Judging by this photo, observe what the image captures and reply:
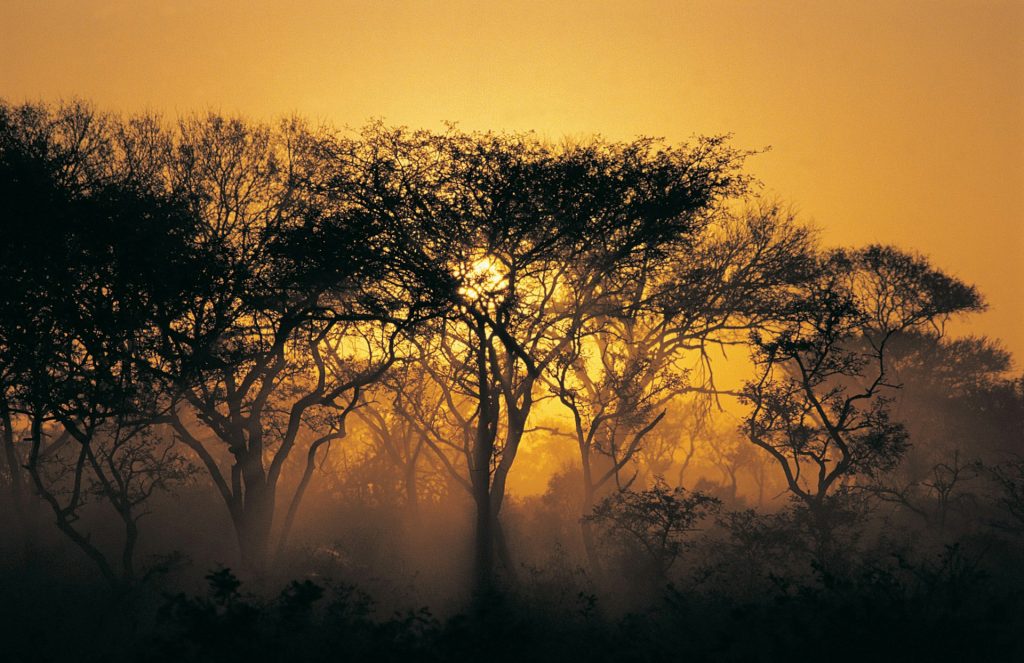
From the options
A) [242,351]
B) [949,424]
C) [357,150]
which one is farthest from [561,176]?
[949,424]

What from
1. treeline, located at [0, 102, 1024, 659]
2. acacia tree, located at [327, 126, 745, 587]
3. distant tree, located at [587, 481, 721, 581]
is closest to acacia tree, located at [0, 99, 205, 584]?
treeline, located at [0, 102, 1024, 659]

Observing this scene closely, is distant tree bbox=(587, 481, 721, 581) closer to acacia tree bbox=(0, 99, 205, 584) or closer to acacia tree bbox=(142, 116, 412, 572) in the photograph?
acacia tree bbox=(142, 116, 412, 572)

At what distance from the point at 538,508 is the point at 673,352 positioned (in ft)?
30.3

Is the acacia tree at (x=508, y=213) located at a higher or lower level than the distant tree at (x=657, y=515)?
higher

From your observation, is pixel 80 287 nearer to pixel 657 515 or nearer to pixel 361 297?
pixel 361 297

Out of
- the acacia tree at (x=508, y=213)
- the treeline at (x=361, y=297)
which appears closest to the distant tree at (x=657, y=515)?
the treeline at (x=361, y=297)

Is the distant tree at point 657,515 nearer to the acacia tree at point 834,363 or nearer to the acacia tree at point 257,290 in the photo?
the acacia tree at point 834,363

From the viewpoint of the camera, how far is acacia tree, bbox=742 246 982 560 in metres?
25.3

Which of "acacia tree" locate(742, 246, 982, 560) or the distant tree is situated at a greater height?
"acacia tree" locate(742, 246, 982, 560)

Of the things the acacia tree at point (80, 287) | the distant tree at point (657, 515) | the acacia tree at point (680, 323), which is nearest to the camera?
the acacia tree at point (80, 287)

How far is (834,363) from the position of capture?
84.2 feet

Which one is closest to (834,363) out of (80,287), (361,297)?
(361,297)

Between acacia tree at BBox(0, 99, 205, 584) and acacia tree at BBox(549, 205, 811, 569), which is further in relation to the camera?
acacia tree at BBox(549, 205, 811, 569)

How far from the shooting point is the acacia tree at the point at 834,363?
25.3m
